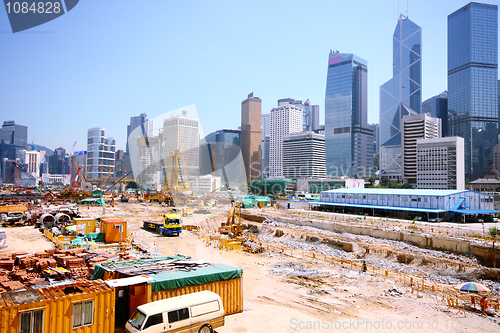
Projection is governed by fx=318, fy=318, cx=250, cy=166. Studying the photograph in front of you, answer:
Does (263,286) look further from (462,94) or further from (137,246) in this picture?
(462,94)

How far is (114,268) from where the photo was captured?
1113 centimetres

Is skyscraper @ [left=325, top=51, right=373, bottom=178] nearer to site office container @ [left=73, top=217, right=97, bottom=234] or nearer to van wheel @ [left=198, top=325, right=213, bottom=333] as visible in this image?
site office container @ [left=73, top=217, right=97, bottom=234]

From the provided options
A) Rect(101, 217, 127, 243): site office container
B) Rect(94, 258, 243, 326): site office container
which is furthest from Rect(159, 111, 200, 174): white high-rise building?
Rect(94, 258, 243, 326): site office container

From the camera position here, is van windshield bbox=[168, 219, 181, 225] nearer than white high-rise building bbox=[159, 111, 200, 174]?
Yes

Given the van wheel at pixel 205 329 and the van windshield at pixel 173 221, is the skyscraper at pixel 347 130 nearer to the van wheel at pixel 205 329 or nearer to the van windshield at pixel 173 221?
the van windshield at pixel 173 221

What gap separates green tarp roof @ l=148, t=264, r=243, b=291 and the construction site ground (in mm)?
1521

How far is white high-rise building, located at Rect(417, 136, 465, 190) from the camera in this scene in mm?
108938

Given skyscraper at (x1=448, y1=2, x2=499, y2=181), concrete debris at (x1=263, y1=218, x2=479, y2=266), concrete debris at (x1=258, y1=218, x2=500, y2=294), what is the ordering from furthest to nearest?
skyscraper at (x1=448, y1=2, x2=499, y2=181) < concrete debris at (x1=263, y1=218, x2=479, y2=266) < concrete debris at (x1=258, y1=218, x2=500, y2=294)

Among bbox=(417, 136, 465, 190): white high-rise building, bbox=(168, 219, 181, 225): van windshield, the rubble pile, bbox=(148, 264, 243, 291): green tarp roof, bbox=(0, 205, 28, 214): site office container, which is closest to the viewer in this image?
bbox=(148, 264, 243, 291): green tarp roof

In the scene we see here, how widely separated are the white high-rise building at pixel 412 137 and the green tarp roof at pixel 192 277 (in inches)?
5480

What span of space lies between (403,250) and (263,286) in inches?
667

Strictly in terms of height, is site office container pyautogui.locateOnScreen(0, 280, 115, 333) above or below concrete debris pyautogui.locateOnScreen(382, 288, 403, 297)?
above

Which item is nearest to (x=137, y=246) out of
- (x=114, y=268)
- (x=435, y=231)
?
(x=114, y=268)

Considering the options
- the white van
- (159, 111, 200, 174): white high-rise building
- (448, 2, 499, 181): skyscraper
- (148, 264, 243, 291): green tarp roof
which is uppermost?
(448, 2, 499, 181): skyscraper
